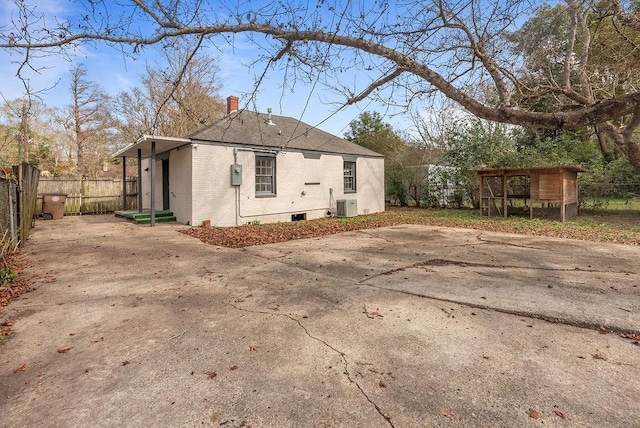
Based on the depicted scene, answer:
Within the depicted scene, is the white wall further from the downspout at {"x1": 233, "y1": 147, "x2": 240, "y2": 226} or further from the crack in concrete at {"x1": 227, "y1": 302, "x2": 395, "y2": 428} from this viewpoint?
the crack in concrete at {"x1": 227, "y1": 302, "x2": 395, "y2": 428}

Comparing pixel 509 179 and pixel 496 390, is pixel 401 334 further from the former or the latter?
pixel 509 179

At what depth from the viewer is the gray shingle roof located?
440 inches

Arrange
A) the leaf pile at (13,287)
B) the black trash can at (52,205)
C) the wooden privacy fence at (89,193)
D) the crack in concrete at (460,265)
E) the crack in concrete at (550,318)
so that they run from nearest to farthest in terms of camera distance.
A: the crack in concrete at (550,318)
the leaf pile at (13,287)
the crack in concrete at (460,265)
the black trash can at (52,205)
the wooden privacy fence at (89,193)

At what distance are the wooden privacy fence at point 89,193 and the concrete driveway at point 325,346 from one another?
34.3 feet

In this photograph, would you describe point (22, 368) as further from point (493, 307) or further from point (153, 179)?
point (153, 179)

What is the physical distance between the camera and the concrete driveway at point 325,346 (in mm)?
1908

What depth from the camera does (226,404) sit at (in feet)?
6.43

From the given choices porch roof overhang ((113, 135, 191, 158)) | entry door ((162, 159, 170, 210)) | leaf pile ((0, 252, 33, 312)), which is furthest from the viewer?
entry door ((162, 159, 170, 210))

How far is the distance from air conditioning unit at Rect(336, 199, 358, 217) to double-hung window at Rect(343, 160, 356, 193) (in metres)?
1.01

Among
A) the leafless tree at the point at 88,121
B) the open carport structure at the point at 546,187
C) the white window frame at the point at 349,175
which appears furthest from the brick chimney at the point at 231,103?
the leafless tree at the point at 88,121

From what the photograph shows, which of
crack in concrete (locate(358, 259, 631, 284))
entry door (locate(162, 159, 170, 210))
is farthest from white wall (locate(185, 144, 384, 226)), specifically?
crack in concrete (locate(358, 259, 631, 284))

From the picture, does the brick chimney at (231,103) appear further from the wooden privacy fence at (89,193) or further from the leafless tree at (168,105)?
the wooden privacy fence at (89,193)

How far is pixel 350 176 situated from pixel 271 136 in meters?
4.37

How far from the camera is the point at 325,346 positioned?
2.68 m
